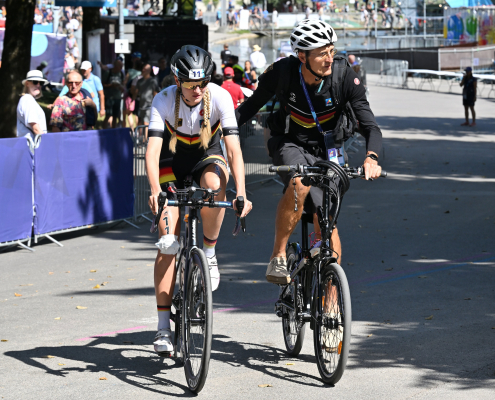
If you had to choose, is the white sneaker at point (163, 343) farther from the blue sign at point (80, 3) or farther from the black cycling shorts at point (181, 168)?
the blue sign at point (80, 3)

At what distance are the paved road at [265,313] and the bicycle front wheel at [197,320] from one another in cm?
18

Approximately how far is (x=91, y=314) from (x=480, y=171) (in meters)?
10.9

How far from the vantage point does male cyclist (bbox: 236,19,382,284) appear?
17.8ft

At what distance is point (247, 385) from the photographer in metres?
5.20

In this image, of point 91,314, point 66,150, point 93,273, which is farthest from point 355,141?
point 91,314

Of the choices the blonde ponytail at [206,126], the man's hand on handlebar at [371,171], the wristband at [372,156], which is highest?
the blonde ponytail at [206,126]

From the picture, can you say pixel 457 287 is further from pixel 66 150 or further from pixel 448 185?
pixel 448 185

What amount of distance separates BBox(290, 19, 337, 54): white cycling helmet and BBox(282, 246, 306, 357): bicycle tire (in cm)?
142

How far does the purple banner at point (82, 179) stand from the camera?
1026 centimetres

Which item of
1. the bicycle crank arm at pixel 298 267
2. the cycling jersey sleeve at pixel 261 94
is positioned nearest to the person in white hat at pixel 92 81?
the cycling jersey sleeve at pixel 261 94

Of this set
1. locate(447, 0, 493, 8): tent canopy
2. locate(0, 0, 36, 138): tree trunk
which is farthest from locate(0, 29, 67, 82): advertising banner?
locate(447, 0, 493, 8): tent canopy

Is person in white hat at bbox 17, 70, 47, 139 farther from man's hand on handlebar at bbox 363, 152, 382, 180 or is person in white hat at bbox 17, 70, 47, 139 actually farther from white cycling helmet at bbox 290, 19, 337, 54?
man's hand on handlebar at bbox 363, 152, 382, 180

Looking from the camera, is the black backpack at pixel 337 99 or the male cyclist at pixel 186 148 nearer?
the male cyclist at pixel 186 148

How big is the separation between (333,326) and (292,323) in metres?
0.82
